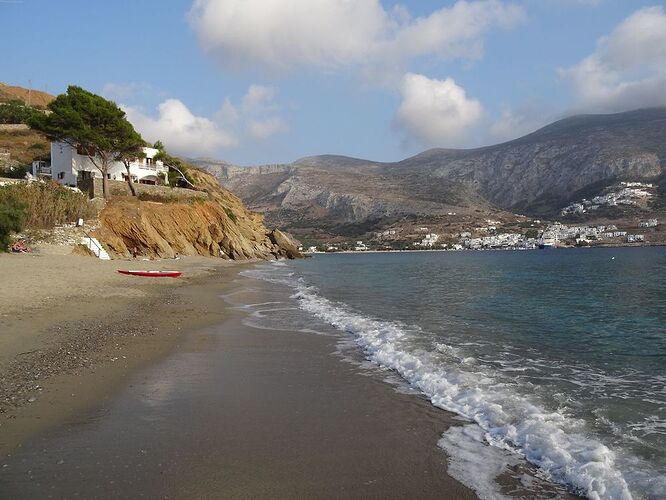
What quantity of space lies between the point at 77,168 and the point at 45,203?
50.1 ft

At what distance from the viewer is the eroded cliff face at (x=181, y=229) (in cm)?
4406

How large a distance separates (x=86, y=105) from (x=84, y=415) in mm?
46711

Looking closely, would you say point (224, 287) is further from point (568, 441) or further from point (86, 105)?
point (86, 105)

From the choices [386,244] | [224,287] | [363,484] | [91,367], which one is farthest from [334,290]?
[386,244]

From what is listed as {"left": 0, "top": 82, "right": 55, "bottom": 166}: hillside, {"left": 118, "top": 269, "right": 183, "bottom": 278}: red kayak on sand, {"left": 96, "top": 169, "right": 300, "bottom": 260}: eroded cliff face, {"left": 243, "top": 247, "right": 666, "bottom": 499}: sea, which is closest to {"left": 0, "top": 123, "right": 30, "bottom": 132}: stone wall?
{"left": 0, "top": 82, "right": 55, "bottom": 166}: hillside

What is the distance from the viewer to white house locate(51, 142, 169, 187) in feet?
163

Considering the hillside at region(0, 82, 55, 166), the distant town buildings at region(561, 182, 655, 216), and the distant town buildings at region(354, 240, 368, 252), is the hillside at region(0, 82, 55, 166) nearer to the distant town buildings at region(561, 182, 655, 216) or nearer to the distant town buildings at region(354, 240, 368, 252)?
the distant town buildings at region(354, 240, 368, 252)

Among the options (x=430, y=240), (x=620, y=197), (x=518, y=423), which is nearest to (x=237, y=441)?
(x=518, y=423)

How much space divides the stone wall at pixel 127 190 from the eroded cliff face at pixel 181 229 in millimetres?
1399

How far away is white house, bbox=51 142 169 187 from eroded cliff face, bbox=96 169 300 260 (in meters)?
5.89

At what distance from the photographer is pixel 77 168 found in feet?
164

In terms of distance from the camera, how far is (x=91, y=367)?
29.7 feet

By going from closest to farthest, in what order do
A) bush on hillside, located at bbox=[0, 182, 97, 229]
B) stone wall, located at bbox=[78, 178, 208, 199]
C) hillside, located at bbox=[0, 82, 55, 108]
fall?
bush on hillside, located at bbox=[0, 182, 97, 229] < stone wall, located at bbox=[78, 178, 208, 199] < hillside, located at bbox=[0, 82, 55, 108]

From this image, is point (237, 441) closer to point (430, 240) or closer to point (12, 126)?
point (12, 126)
